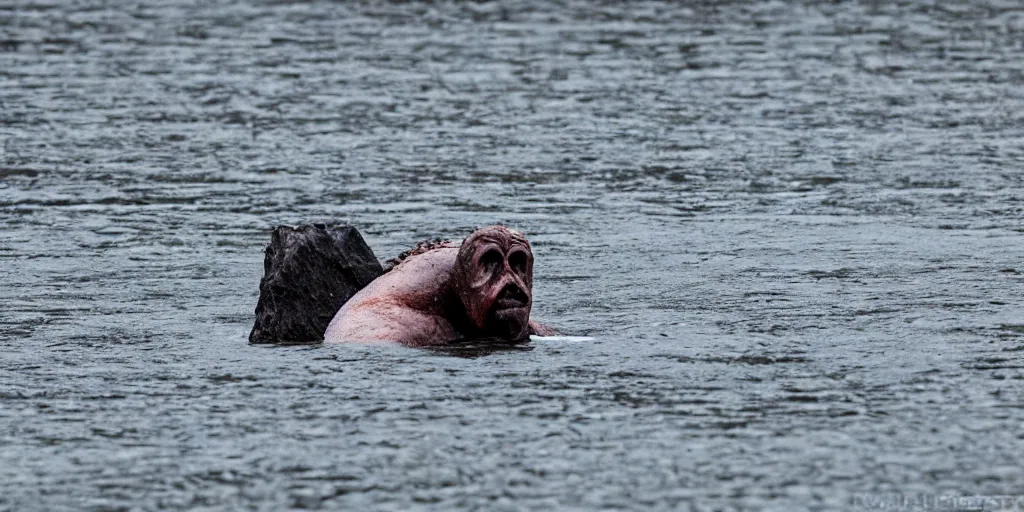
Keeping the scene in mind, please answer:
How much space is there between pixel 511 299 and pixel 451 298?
1.46 ft

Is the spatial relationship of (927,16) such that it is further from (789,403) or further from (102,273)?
(789,403)

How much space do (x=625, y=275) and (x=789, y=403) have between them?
16.1ft

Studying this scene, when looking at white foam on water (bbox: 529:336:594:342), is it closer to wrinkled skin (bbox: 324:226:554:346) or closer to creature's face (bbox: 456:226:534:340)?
wrinkled skin (bbox: 324:226:554:346)

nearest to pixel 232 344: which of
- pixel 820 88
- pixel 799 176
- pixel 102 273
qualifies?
pixel 102 273

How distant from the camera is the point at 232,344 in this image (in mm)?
12219

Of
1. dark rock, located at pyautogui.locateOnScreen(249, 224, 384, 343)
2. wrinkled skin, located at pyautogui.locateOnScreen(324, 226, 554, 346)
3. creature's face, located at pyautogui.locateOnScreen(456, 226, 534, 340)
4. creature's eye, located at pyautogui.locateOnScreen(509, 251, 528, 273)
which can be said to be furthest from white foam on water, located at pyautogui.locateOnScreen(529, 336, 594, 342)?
dark rock, located at pyautogui.locateOnScreen(249, 224, 384, 343)

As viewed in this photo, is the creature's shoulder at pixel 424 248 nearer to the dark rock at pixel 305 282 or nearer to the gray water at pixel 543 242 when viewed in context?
the dark rock at pixel 305 282

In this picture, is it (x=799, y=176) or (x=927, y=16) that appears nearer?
(x=799, y=176)

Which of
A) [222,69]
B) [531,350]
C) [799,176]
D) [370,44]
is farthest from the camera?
[370,44]

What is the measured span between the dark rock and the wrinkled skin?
0.58ft

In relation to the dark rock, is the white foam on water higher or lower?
lower

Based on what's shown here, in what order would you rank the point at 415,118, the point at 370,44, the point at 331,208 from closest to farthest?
1. the point at 331,208
2. the point at 415,118
3. the point at 370,44

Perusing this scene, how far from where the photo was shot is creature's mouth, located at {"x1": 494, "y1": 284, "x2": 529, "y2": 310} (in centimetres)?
1146

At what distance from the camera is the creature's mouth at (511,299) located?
1146 cm
